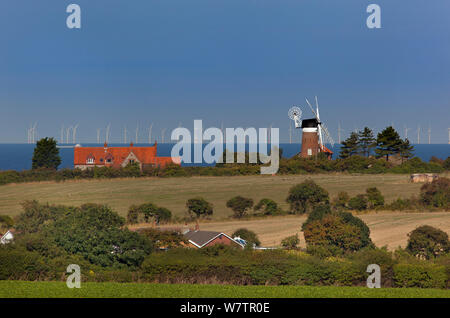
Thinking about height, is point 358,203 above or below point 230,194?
below

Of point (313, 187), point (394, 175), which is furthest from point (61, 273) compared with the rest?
point (394, 175)

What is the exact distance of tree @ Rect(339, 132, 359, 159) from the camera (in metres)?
41.8

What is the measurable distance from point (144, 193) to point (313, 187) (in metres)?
11.1

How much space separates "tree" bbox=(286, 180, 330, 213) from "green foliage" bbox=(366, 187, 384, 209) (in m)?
2.53

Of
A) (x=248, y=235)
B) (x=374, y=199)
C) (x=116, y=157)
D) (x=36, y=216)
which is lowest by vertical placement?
(x=248, y=235)

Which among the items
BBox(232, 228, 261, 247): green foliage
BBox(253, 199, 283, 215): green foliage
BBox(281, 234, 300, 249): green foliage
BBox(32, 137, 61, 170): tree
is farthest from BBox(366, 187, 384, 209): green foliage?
BBox(32, 137, 61, 170): tree

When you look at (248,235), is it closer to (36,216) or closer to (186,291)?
(36,216)

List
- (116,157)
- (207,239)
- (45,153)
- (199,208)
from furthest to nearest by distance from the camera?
(116,157), (45,153), (199,208), (207,239)

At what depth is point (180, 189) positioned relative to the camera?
32.0 metres

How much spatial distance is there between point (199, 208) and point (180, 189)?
5.96 m

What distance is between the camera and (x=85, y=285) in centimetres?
1209

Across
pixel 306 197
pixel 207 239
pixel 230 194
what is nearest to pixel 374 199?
pixel 306 197

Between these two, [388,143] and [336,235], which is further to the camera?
[388,143]

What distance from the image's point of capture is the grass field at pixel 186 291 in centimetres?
1104
